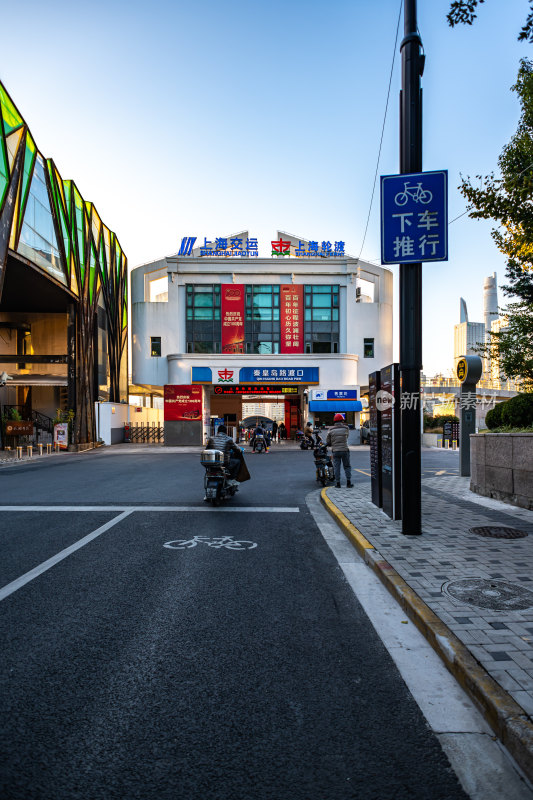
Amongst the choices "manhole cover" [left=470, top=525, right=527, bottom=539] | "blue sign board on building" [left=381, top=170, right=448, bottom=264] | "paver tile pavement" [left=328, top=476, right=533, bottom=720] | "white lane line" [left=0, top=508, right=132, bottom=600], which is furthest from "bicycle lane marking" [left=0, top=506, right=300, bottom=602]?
"blue sign board on building" [left=381, top=170, right=448, bottom=264]

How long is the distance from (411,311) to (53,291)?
2798 cm

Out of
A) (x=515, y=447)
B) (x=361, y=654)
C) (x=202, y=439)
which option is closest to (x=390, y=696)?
(x=361, y=654)

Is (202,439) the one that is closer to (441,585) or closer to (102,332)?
(102,332)

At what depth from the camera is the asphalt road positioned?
2.39m

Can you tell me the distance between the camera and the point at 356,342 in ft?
139

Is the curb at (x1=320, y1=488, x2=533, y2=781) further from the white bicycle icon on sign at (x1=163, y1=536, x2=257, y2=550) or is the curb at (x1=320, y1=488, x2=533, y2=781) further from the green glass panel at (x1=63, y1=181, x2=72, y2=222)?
the green glass panel at (x1=63, y1=181, x2=72, y2=222)

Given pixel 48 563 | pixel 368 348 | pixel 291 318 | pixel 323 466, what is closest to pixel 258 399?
pixel 291 318

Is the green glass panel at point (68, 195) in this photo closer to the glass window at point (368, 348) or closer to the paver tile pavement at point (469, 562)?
the glass window at point (368, 348)

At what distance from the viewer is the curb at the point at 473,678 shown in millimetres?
2535

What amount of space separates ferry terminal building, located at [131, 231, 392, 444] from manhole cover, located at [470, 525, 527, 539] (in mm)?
33223

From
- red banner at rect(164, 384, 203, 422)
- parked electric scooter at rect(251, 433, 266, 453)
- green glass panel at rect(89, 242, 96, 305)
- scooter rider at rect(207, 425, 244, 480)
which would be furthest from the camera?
red banner at rect(164, 384, 203, 422)

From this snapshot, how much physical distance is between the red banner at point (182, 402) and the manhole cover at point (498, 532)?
98.1 feet

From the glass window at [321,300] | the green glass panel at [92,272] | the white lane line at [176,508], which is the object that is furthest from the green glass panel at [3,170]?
the glass window at [321,300]

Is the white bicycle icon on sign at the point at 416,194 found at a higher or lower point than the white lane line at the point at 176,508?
higher
